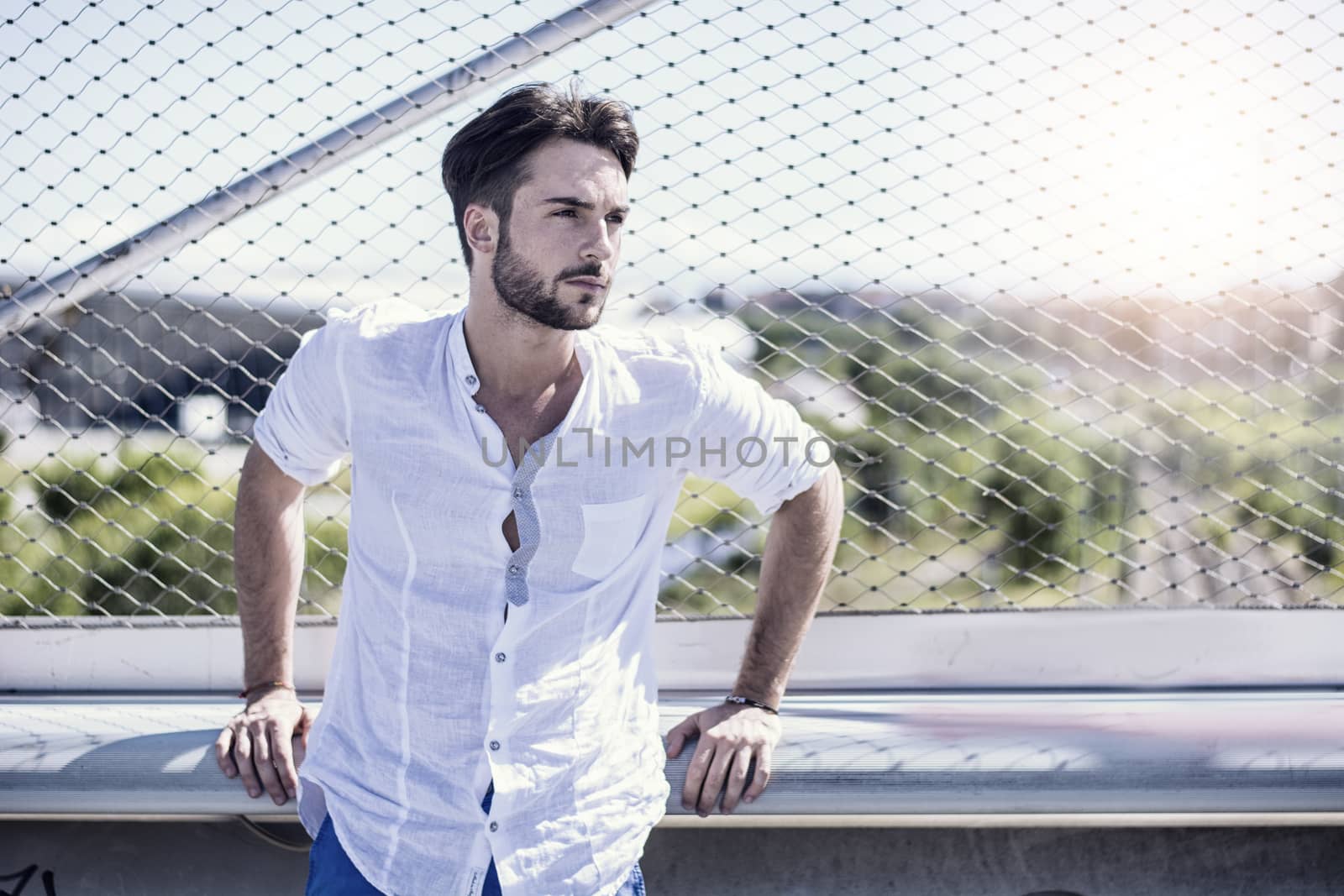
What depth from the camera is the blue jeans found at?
1.05 meters

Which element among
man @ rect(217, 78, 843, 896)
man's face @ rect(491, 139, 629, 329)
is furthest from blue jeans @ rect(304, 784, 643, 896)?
man's face @ rect(491, 139, 629, 329)

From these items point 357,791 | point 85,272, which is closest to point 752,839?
point 357,791

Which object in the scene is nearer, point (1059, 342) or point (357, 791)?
point (357, 791)

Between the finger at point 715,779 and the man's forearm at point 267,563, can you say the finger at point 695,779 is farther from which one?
the man's forearm at point 267,563

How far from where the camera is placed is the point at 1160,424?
1639 mm

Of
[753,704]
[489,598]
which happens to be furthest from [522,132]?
[753,704]

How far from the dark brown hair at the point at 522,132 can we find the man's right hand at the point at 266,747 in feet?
1.96

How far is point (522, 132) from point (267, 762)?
2.41 ft

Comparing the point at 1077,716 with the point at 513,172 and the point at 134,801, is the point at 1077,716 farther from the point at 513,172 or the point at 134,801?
the point at 134,801

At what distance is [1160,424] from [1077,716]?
55 cm

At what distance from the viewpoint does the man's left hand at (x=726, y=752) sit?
118 cm

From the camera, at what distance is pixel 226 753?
1201 mm

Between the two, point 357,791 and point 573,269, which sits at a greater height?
point 573,269

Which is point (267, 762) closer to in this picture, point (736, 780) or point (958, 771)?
point (736, 780)
